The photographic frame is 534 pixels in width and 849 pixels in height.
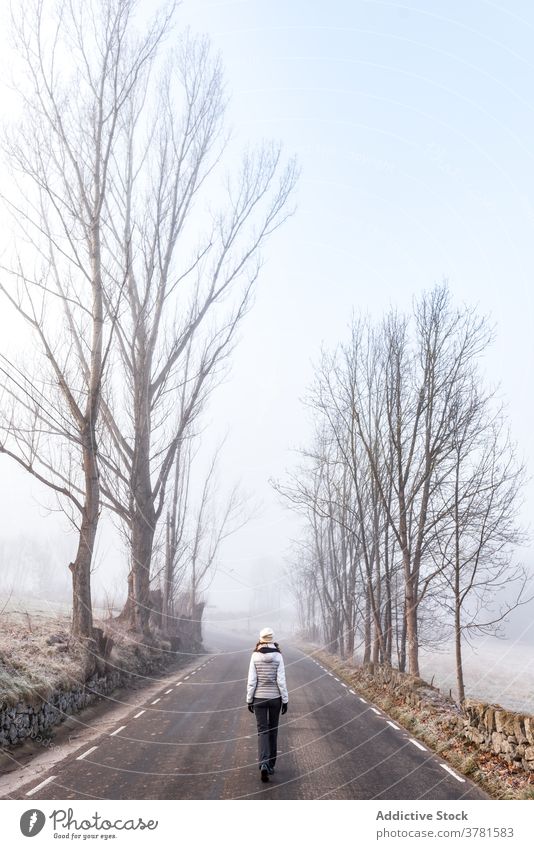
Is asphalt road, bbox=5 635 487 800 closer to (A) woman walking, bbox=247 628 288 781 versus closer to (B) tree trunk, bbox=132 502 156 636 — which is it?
(A) woman walking, bbox=247 628 288 781

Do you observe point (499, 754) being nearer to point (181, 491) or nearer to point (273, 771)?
point (273, 771)

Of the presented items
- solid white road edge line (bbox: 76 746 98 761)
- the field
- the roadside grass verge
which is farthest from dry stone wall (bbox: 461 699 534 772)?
solid white road edge line (bbox: 76 746 98 761)

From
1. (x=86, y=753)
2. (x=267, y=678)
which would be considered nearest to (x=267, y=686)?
(x=267, y=678)

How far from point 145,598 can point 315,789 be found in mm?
15350

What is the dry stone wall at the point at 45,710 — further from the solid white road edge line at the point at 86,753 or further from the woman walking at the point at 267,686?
the woman walking at the point at 267,686

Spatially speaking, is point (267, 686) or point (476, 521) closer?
point (267, 686)

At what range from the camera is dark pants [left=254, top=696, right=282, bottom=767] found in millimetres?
6875

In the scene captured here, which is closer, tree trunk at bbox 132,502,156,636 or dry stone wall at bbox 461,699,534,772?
dry stone wall at bbox 461,699,534,772

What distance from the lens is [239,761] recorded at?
301 inches

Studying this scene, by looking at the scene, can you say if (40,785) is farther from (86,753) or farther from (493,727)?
(493,727)

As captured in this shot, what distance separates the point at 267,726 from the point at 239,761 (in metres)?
0.88

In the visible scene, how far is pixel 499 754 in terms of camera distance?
310 inches

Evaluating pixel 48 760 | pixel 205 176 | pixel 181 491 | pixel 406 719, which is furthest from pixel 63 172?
pixel 181 491

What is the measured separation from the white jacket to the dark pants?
3.1 inches
